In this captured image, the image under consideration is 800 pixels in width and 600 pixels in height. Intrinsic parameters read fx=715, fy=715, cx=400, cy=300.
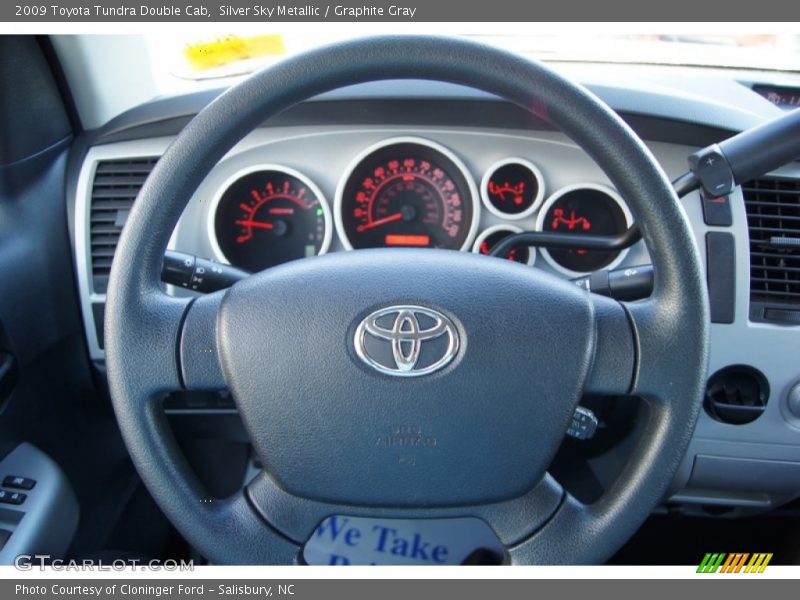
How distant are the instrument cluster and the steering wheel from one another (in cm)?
63

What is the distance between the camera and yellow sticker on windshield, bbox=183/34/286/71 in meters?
1.60

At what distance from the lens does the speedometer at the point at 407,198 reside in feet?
4.97

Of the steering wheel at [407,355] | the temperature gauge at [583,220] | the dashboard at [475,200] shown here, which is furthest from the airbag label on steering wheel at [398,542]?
the steering wheel at [407,355]

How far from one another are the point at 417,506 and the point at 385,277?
11.5 inches

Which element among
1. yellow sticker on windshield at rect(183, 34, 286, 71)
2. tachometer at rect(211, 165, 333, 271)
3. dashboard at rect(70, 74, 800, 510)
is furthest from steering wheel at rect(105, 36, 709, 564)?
yellow sticker on windshield at rect(183, 34, 286, 71)

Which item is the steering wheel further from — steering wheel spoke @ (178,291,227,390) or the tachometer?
the tachometer

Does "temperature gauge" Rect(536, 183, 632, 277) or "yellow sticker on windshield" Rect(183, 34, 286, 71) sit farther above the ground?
"yellow sticker on windshield" Rect(183, 34, 286, 71)

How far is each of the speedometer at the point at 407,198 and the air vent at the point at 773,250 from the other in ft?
1.82

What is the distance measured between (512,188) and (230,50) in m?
0.72

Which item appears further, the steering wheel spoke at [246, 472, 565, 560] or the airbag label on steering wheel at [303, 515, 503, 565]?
the airbag label on steering wheel at [303, 515, 503, 565]

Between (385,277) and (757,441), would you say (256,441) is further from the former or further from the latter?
(757,441)

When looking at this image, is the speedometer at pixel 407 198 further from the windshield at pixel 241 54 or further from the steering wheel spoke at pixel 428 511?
the steering wheel spoke at pixel 428 511

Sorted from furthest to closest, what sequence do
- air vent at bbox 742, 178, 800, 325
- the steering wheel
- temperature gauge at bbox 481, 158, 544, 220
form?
temperature gauge at bbox 481, 158, 544, 220 < air vent at bbox 742, 178, 800, 325 < the steering wheel
